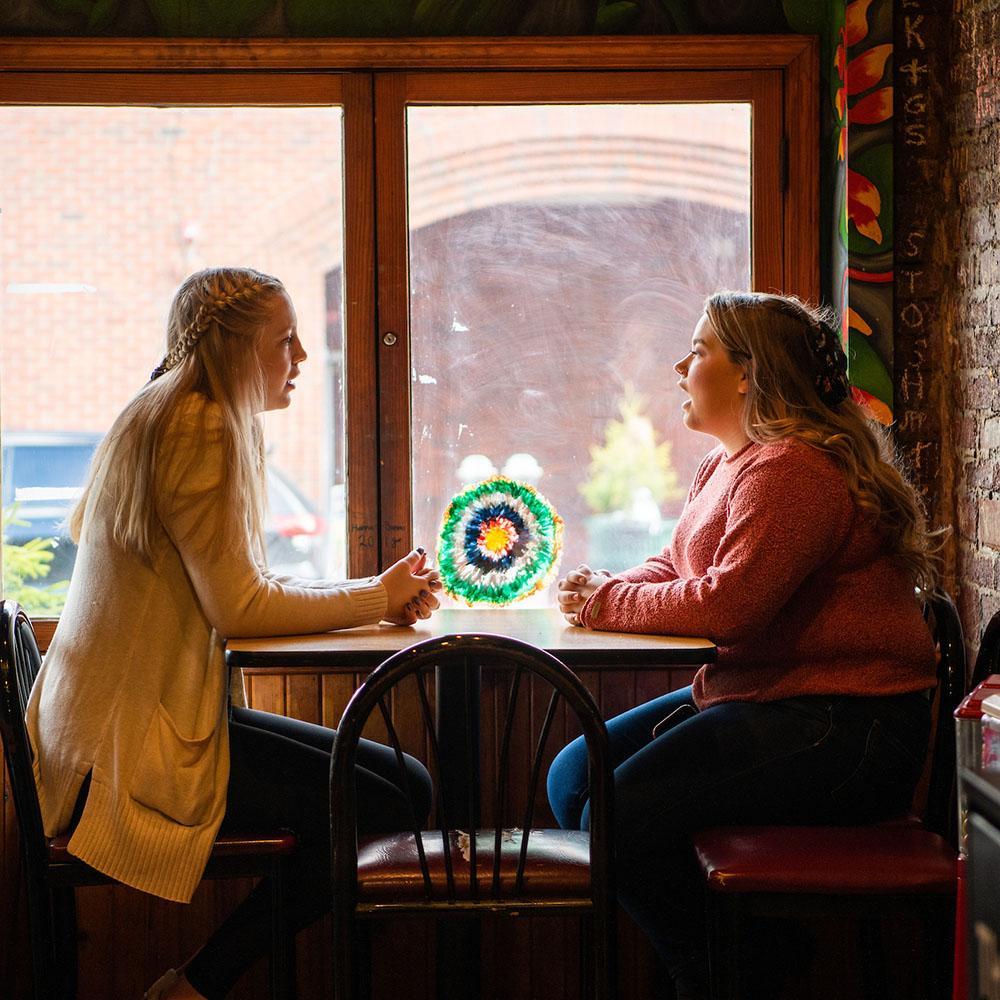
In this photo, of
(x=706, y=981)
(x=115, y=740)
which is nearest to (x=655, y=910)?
(x=706, y=981)

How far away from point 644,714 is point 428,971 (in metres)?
0.88

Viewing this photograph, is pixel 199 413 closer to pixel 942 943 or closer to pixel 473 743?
pixel 473 743

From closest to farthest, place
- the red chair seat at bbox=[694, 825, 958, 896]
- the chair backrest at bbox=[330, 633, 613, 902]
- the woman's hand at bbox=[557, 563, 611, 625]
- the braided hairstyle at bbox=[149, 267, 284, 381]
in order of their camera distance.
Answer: the chair backrest at bbox=[330, 633, 613, 902]
the red chair seat at bbox=[694, 825, 958, 896]
the braided hairstyle at bbox=[149, 267, 284, 381]
the woman's hand at bbox=[557, 563, 611, 625]

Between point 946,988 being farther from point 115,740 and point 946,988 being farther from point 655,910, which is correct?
point 115,740

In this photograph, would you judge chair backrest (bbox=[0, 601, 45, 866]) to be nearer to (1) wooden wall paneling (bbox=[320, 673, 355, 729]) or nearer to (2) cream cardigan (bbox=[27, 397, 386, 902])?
(2) cream cardigan (bbox=[27, 397, 386, 902])

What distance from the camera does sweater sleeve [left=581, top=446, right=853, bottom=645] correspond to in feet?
6.59

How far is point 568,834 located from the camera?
193 cm

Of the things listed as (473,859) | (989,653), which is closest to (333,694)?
(473,859)

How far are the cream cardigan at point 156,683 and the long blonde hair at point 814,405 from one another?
38.0 inches

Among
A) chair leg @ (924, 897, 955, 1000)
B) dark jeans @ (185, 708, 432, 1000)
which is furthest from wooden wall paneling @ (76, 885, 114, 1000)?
chair leg @ (924, 897, 955, 1000)

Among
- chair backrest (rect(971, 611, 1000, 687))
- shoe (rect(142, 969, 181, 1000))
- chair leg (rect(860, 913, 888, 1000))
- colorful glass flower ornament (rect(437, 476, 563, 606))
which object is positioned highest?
colorful glass flower ornament (rect(437, 476, 563, 606))

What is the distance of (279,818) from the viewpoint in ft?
6.64

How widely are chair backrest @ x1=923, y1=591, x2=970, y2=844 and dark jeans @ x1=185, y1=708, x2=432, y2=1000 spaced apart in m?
0.94

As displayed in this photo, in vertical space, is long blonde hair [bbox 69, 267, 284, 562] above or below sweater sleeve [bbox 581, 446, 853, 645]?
above
